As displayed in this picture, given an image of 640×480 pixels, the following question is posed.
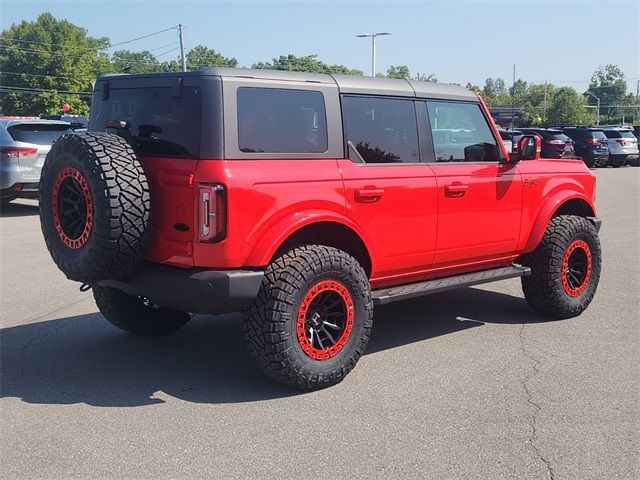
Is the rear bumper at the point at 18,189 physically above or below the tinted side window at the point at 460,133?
below

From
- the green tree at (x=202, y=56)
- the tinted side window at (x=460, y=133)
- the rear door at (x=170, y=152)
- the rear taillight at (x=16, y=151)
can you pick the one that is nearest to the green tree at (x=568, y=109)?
the green tree at (x=202, y=56)

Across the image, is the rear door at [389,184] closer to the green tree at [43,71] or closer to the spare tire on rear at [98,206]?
the spare tire on rear at [98,206]

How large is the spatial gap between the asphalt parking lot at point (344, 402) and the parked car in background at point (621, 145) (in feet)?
86.5

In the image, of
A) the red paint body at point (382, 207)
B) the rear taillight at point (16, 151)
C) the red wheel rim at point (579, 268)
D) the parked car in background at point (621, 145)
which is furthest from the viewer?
the parked car in background at point (621, 145)

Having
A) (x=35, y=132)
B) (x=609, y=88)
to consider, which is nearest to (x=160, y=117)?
(x=35, y=132)

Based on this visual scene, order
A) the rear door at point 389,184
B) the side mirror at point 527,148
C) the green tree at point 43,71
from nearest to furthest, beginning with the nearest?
1. the rear door at point 389,184
2. the side mirror at point 527,148
3. the green tree at point 43,71

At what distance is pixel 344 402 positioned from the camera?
429 cm

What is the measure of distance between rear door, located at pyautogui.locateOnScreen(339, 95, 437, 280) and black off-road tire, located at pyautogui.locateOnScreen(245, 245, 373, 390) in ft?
1.35

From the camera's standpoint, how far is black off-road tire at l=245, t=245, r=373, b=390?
4246 millimetres

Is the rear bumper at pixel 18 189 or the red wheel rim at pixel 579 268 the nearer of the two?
the red wheel rim at pixel 579 268

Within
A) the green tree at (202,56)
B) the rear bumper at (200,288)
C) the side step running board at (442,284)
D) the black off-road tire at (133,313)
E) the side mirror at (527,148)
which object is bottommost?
the black off-road tire at (133,313)

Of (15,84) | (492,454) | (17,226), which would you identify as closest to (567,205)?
(492,454)

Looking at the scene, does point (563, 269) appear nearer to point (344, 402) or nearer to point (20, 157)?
point (344, 402)

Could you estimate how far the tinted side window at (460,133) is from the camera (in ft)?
17.8
